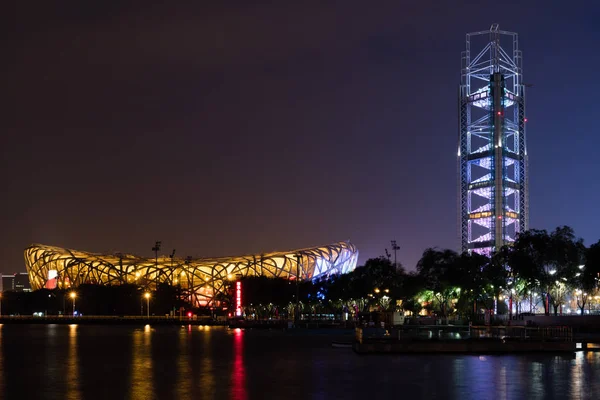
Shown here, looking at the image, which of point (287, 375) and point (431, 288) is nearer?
point (287, 375)

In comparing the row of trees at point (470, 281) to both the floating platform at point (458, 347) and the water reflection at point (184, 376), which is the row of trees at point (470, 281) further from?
the water reflection at point (184, 376)

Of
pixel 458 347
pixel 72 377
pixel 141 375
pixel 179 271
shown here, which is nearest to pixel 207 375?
pixel 141 375

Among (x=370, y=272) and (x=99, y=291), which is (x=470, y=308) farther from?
(x=99, y=291)

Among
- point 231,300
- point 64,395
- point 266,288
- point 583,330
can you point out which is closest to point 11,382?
point 64,395

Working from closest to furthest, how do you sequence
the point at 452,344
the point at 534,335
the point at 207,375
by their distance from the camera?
1. the point at 207,375
2. the point at 452,344
3. the point at 534,335

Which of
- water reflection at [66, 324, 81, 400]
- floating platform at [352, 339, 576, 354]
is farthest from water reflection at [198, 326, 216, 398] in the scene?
floating platform at [352, 339, 576, 354]

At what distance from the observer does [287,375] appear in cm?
3162

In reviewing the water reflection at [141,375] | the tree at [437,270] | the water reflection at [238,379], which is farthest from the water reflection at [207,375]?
the tree at [437,270]

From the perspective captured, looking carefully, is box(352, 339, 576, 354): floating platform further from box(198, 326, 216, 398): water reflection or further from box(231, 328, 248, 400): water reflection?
box(198, 326, 216, 398): water reflection

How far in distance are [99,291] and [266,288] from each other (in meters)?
37.0

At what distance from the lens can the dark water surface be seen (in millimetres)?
25641

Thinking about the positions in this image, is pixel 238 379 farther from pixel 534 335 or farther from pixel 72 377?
pixel 534 335

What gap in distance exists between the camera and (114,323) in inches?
4633

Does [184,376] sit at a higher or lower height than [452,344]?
higher
